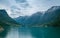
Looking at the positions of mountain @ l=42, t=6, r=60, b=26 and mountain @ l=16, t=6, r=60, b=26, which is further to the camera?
mountain @ l=42, t=6, r=60, b=26

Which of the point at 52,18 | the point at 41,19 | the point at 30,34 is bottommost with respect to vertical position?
the point at 30,34

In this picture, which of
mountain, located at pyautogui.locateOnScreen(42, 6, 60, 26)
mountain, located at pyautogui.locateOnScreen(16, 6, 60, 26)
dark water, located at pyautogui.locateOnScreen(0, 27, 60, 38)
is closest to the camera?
dark water, located at pyautogui.locateOnScreen(0, 27, 60, 38)

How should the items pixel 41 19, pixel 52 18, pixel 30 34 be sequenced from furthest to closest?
pixel 52 18 → pixel 41 19 → pixel 30 34

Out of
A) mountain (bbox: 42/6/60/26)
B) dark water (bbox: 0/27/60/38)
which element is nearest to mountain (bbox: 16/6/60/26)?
mountain (bbox: 42/6/60/26)

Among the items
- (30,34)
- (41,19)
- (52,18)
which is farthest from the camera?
(52,18)

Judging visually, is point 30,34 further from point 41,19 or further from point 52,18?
point 52,18

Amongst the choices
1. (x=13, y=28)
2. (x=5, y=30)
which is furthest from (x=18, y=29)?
(x=5, y=30)

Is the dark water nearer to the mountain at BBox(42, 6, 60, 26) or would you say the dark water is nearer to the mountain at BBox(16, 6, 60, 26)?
the mountain at BBox(16, 6, 60, 26)

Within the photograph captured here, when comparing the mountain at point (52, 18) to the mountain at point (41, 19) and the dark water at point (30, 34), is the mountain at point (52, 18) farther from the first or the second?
the dark water at point (30, 34)

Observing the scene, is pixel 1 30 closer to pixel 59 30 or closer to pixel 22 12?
pixel 22 12

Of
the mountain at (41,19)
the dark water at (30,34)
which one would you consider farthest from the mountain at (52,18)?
the dark water at (30,34)

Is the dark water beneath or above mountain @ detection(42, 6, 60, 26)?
beneath

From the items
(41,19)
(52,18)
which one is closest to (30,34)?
(41,19)

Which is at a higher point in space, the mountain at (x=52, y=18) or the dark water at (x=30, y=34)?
the mountain at (x=52, y=18)
